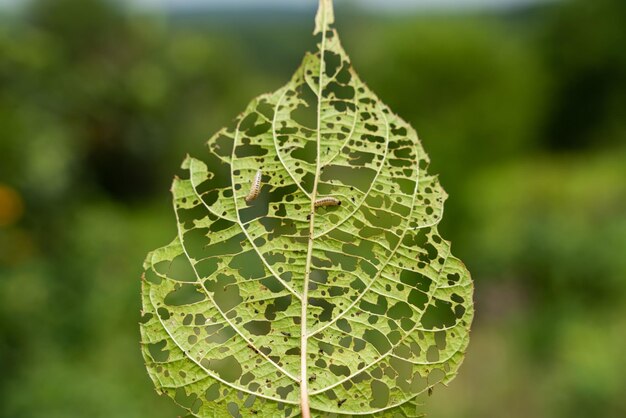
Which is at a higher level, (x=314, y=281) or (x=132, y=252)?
(x=132, y=252)

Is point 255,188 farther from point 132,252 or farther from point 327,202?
point 132,252

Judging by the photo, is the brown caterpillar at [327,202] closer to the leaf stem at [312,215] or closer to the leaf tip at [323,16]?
the leaf stem at [312,215]

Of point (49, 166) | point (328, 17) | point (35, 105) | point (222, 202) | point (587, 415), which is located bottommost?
point (587, 415)

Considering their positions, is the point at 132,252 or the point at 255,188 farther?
the point at 132,252

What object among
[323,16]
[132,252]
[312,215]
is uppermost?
[132,252]

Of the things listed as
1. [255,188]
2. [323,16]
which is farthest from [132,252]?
[323,16]

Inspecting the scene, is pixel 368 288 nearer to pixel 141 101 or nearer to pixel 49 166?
pixel 141 101

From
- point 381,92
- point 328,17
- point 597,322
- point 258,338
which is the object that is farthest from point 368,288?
point 381,92
